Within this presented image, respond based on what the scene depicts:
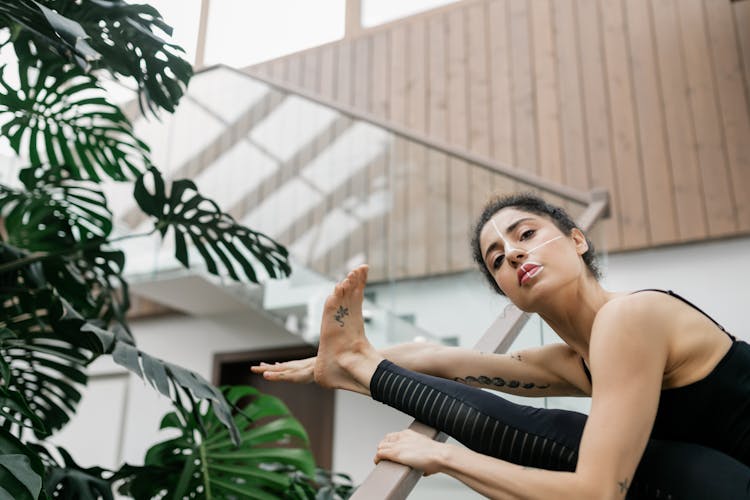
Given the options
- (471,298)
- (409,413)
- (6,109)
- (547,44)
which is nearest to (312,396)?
(471,298)

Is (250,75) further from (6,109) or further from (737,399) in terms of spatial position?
(737,399)

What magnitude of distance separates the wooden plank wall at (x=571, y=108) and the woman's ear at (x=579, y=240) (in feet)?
6.72

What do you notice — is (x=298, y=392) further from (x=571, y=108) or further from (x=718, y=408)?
(x=718, y=408)

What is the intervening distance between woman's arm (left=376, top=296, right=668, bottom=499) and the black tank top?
9 cm

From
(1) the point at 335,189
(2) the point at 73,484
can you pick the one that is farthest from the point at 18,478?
(1) the point at 335,189

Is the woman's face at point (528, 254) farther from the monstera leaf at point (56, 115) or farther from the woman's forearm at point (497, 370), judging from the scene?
the monstera leaf at point (56, 115)

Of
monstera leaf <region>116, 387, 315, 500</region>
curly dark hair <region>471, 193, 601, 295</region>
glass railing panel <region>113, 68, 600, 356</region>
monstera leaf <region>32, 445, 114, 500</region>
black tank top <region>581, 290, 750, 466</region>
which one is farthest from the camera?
glass railing panel <region>113, 68, 600, 356</region>

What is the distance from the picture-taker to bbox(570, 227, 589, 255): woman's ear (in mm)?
1196

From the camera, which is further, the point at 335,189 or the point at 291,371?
the point at 335,189

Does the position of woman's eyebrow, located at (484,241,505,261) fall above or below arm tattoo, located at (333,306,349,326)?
above

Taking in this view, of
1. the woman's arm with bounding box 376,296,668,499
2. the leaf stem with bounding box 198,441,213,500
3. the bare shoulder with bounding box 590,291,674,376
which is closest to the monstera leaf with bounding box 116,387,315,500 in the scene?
the leaf stem with bounding box 198,441,213,500

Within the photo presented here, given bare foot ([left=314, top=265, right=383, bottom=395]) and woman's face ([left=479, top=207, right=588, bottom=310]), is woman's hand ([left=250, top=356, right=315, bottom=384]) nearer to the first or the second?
bare foot ([left=314, top=265, right=383, bottom=395])

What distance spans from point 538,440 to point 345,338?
0.39 m

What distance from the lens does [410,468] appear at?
91 centimetres
